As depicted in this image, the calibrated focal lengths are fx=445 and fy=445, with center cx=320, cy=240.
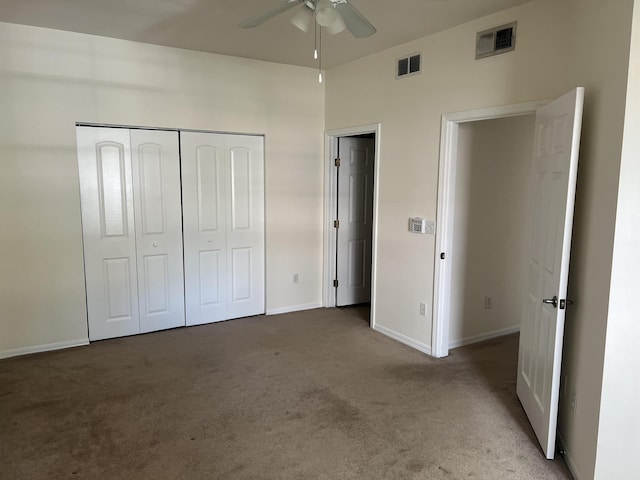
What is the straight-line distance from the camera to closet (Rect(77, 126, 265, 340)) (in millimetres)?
4133

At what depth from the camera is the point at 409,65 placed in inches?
157

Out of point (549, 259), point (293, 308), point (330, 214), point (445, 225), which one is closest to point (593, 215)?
point (549, 259)

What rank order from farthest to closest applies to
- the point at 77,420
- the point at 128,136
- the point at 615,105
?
1. the point at 128,136
2. the point at 77,420
3. the point at 615,105

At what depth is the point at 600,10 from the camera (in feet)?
7.47

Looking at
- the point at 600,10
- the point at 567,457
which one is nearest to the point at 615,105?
the point at 600,10

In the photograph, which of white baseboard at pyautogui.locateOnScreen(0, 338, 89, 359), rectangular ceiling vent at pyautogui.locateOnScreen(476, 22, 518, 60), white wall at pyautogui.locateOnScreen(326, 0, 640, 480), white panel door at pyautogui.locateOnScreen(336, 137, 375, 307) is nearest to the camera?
white wall at pyautogui.locateOnScreen(326, 0, 640, 480)

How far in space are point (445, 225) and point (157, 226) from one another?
2.75 metres

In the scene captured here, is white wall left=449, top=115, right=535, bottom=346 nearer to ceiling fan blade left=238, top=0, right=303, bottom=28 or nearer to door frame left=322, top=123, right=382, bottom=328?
door frame left=322, top=123, right=382, bottom=328

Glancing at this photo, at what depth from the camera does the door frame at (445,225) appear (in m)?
3.69

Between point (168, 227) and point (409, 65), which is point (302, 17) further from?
point (168, 227)

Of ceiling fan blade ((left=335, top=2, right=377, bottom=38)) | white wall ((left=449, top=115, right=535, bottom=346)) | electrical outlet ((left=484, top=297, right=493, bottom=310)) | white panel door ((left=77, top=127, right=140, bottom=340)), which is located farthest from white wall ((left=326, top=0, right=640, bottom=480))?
white panel door ((left=77, top=127, right=140, bottom=340))

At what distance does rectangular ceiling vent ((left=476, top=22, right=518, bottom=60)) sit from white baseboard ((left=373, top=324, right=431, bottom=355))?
2.47 meters

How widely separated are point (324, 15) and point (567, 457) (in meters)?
2.72

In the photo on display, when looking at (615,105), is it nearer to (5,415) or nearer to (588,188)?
(588,188)
